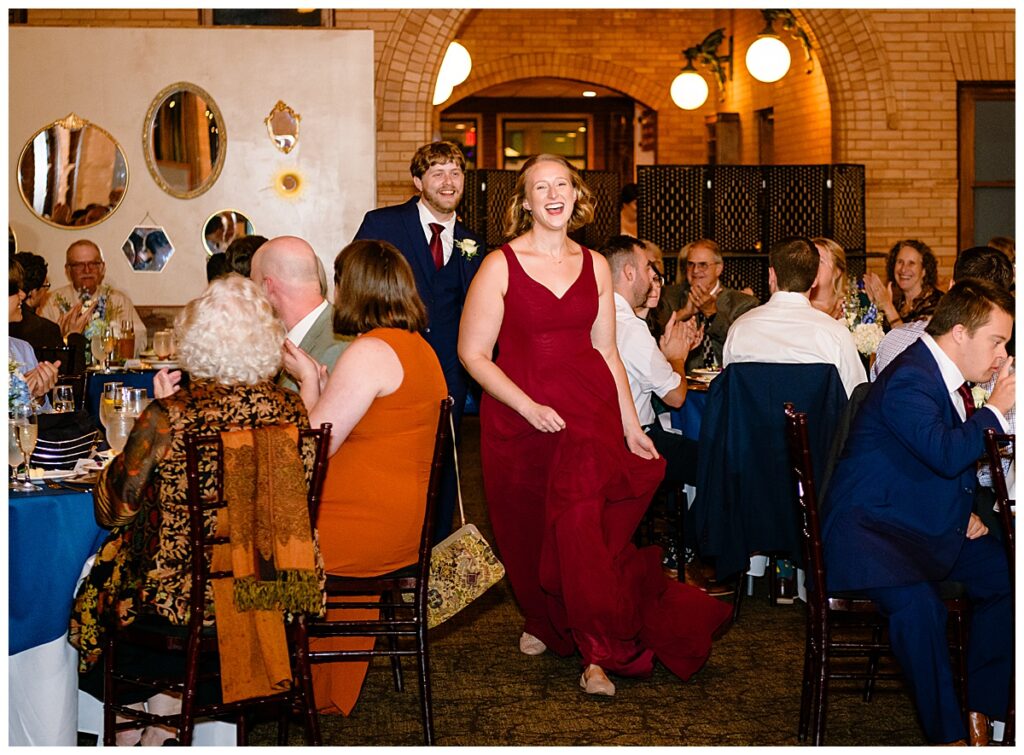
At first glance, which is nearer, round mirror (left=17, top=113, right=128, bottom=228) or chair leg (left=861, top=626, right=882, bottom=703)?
chair leg (left=861, top=626, right=882, bottom=703)

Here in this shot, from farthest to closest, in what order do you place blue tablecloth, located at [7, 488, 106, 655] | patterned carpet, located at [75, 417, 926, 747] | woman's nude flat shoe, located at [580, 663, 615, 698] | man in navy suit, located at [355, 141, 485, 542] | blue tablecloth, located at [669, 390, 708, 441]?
blue tablecloth, located at [669, 390, 708, 441]
man in navy suit, located at [355, 141, 485, 542]
woman's nude flat shoe, located at [580, 663, 615, 698]
patterned carpet, located at [75, 417, 926, 747]
blue tablecloth, located at [7, 488, 106, 655]

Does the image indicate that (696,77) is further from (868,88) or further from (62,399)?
(62,399)

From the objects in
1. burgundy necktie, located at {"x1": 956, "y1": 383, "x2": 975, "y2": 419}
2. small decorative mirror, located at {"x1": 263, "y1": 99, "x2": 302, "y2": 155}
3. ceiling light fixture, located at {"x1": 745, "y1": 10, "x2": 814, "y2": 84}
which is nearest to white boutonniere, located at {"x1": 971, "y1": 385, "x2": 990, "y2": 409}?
burgundy necktie, located at {"x1": 956, "y1": 383, "x2": 975, "y2": 419}

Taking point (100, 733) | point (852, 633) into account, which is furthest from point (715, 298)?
point (100, 733)

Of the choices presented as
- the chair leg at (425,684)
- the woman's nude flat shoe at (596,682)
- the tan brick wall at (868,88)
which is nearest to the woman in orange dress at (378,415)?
the chair leg at (425,684)

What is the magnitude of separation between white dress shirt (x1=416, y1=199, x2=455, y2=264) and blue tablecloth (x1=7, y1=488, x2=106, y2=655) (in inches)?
95.5

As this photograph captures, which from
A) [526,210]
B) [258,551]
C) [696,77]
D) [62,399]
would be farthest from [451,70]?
[258,551]

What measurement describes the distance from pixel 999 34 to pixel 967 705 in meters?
8.80

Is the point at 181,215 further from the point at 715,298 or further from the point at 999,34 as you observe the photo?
the point at 999,34

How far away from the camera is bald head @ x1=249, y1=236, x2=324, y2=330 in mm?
4277

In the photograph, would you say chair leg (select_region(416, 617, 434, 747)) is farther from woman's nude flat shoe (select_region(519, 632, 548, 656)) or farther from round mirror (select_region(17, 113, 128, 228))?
round mirror (select_region(17, 113, 128, 228))

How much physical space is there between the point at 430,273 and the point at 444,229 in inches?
7.9

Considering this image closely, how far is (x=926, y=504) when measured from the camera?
344 cm

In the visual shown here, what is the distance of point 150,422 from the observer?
9.82ft
